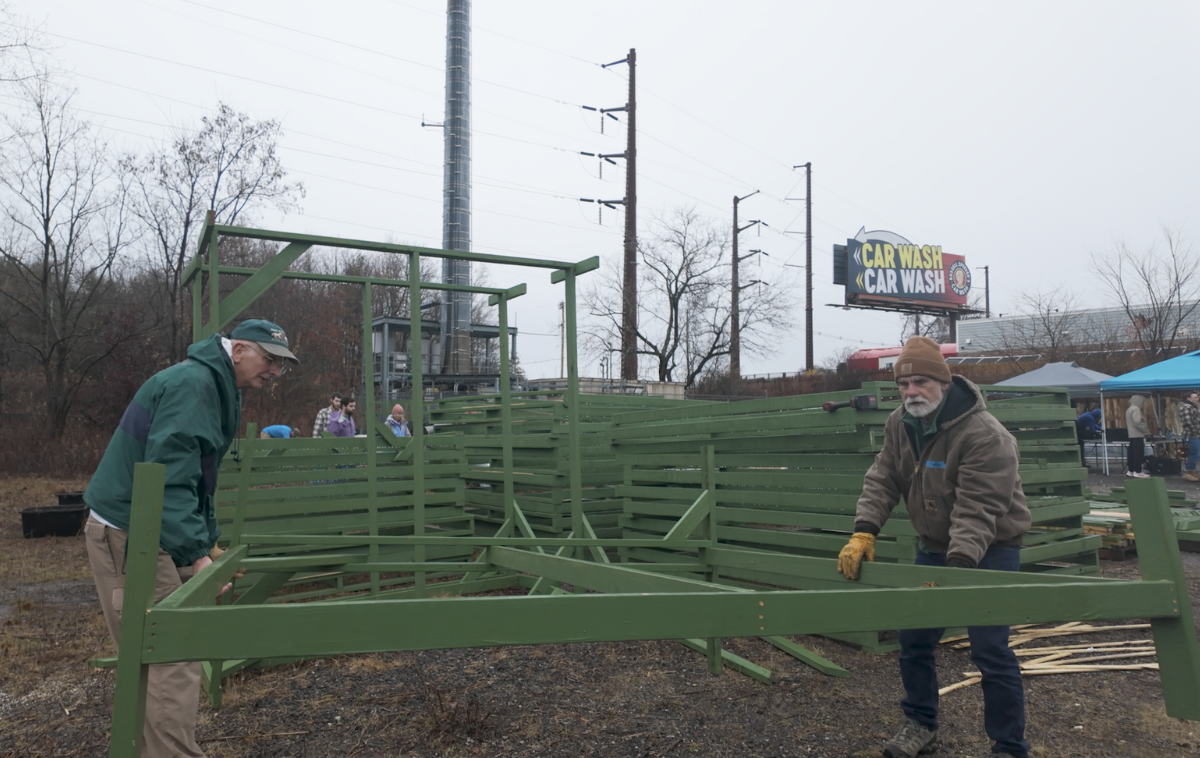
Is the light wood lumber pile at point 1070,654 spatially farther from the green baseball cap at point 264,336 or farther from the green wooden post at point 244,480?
the green wooden post at point 244,480

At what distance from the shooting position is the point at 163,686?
9.33 ft

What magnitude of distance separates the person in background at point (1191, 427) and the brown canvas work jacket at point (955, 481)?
15998 millimetres

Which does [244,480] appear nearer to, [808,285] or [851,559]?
[851,559]

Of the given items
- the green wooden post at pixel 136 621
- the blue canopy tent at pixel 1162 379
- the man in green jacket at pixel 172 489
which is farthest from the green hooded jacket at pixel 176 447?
the blue canopy tent at pixel 1162 379

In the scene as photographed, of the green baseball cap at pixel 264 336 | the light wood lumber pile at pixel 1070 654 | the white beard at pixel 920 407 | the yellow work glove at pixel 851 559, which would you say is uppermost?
the green baseball cap at pixel 264 336

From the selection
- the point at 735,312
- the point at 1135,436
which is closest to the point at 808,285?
the point at 735,312

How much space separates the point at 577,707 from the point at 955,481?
2212mm

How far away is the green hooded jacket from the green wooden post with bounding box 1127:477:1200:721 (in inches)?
126

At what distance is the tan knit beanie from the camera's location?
11.1ft

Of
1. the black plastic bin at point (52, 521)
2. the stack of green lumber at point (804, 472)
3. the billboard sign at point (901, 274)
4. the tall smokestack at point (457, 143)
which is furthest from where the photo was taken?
the billboard sign at point (901, 274)

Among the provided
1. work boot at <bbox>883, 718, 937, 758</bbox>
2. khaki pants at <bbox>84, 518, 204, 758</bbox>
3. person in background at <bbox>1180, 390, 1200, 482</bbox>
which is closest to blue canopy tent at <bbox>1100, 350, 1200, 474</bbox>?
person in background at <bbox>1180, 390, 1200, 482</bbox>

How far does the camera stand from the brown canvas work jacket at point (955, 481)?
126 inches

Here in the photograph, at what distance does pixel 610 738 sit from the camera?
12.1ft

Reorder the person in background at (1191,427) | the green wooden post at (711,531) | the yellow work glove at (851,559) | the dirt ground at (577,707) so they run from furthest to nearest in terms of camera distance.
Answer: the person in background at (1191,427)
the green wooden post at (711,531)
the dirt ground at (577,707)
the yellow work glove at (851,559)
